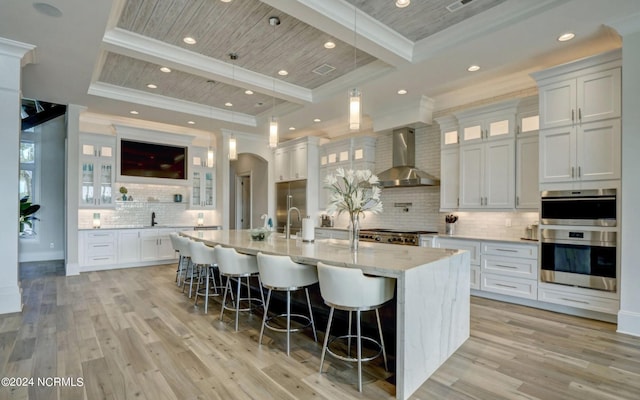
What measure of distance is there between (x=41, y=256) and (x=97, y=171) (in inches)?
116

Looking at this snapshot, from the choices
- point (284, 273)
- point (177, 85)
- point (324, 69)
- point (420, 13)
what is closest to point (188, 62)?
point (177, 85)

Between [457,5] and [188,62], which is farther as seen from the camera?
[188,62]

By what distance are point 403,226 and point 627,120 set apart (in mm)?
3497

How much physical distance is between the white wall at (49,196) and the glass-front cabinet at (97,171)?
5.77ft

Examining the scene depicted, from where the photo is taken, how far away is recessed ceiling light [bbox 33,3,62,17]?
2961 millimetres

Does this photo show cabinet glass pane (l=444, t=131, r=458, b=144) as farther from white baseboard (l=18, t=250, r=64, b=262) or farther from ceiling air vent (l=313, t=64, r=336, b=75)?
white baseboard (l=18, t=250, r=64, b=262)

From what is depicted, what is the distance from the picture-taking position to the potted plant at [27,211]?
716 cm

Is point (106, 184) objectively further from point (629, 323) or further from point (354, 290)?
point (629, 323)

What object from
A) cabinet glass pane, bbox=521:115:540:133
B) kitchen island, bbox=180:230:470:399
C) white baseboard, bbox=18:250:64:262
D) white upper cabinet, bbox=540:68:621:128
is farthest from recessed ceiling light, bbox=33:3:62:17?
white baseboard, bbox=18:250:64:262

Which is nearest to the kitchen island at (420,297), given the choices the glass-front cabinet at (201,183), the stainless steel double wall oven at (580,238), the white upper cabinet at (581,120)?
the stainless steel double wall oven at (580,238)

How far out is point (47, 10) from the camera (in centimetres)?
304

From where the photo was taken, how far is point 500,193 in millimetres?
4586

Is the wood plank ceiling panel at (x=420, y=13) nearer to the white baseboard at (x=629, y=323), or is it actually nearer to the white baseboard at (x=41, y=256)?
the white baseboard at (x=629, y=323)

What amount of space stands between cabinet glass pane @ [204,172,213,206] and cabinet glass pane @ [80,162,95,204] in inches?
89.6
